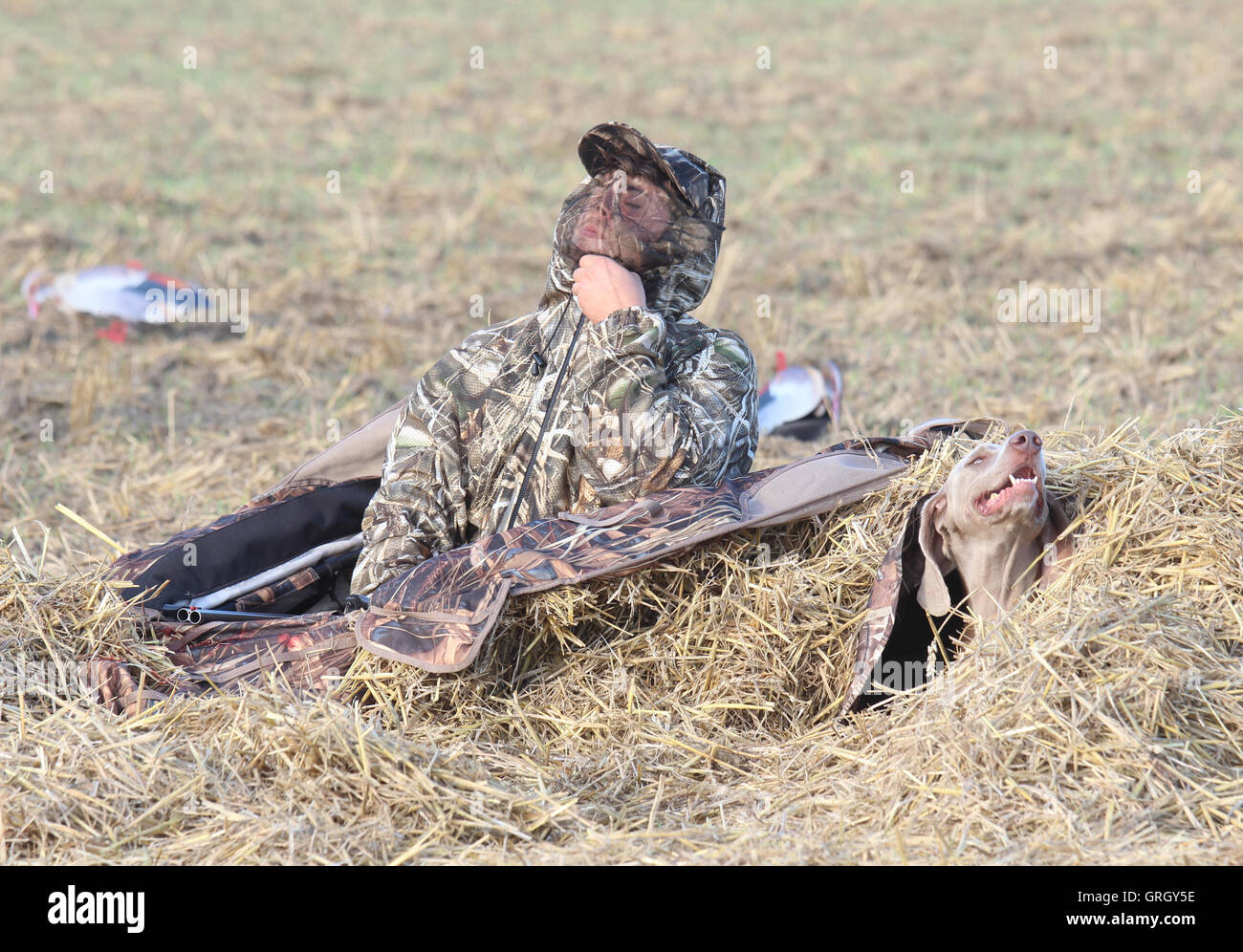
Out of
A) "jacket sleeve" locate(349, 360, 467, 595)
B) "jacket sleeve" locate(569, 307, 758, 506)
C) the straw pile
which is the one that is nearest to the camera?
the straw pile

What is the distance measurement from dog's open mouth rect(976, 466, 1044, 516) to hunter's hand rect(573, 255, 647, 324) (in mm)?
1121

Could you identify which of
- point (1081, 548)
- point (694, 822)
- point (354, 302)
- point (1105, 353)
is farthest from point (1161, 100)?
point (694, 822)

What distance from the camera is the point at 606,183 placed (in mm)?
3943

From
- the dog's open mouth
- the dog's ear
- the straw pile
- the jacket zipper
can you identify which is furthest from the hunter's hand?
the dog's open mouth

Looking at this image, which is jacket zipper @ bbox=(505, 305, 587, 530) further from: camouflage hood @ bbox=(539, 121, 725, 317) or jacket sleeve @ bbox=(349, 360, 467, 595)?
camouflage hood @ bbox=(539, 121, 725, 317)

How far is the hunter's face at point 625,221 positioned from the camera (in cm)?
386

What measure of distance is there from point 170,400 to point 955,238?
17.2 feet

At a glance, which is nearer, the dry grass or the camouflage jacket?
the dry grass

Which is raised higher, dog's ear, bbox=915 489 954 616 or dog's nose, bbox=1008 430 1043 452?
dog's nose, bbox=1008 430 1043 452

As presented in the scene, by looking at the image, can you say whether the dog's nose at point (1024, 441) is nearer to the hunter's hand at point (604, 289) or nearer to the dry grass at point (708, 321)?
the dry grass at point (708, 321)

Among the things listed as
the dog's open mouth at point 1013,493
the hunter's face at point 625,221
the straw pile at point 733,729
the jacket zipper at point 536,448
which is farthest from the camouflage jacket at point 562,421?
the dog's open mouth at point 1013,493

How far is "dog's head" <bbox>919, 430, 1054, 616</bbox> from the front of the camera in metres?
3.25

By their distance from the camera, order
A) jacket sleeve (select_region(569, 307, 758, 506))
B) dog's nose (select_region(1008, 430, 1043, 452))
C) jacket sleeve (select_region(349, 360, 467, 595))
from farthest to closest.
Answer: jacket sleeve (select_region(349, 360, 467, 595)) < jacket sleeve (select_region(569, 307, 758, 506)) < dog's nose (select_region(1008, 430, 1043, 452))

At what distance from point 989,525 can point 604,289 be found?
1.24m
